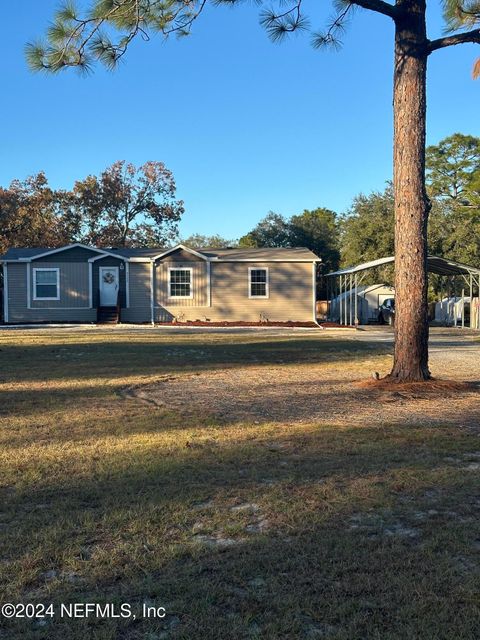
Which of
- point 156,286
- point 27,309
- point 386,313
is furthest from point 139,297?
point 386,313

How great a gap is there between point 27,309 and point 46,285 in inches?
53.6

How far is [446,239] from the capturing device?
1321 inches

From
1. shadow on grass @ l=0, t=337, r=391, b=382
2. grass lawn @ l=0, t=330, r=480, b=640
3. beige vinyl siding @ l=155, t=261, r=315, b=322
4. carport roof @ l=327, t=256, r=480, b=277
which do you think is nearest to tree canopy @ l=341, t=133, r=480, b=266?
carport roof @ l=327, t=256, r=480, b=277

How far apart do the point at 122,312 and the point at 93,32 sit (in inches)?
761

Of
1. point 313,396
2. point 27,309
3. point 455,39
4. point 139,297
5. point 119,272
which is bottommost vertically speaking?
point 313,396

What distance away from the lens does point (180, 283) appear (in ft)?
90.6

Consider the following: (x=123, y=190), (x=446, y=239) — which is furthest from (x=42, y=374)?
(x=123, y=190)

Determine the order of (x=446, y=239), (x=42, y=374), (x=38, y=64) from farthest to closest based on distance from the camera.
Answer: (x=446, y=239), (x=42, y=374), (x=38, y=64)

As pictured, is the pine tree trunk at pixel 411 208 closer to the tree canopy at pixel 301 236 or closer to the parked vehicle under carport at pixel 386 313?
the parked vehicle under carport at pixel 386 313

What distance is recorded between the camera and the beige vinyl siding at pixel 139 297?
27.5m

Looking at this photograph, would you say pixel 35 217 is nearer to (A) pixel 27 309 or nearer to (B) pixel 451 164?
(A) pixel 27 309

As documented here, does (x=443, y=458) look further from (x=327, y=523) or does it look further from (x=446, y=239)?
(x=446, y=239)

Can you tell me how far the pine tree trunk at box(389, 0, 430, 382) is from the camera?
8.64 meters

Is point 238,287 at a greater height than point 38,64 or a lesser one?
lesser
